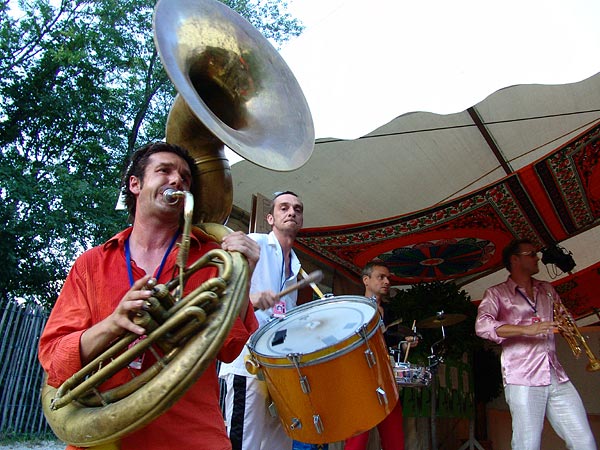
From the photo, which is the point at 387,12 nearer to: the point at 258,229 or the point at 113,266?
the point at 258,229

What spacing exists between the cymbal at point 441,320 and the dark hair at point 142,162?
123 inches

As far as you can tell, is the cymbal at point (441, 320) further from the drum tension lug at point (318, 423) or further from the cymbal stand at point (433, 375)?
the drum tension lug at point (318, 423)

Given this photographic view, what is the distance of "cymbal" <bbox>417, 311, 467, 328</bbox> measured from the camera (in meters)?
4.37

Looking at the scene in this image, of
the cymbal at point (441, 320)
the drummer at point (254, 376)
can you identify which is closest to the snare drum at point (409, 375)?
the cymbal at point (441, 320)

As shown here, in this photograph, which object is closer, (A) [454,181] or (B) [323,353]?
(B) [323,353]

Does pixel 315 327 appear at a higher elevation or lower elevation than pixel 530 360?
higher

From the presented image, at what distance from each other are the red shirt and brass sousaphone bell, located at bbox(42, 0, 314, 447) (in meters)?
0.08

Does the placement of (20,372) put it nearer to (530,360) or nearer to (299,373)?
(299,373)

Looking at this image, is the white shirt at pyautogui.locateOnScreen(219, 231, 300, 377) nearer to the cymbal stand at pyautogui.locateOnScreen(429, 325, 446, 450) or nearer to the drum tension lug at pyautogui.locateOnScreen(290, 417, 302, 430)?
the drum tension lug at pyautogui.locateOnScreen(290, 417, 302, 430)

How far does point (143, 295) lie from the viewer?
1.14m

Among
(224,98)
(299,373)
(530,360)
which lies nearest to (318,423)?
(299,373)

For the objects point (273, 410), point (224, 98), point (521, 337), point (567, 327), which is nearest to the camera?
point (224, 98)

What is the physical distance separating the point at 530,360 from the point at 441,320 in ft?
4.49

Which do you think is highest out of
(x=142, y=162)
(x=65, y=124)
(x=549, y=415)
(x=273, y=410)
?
(x=65, y=124)
